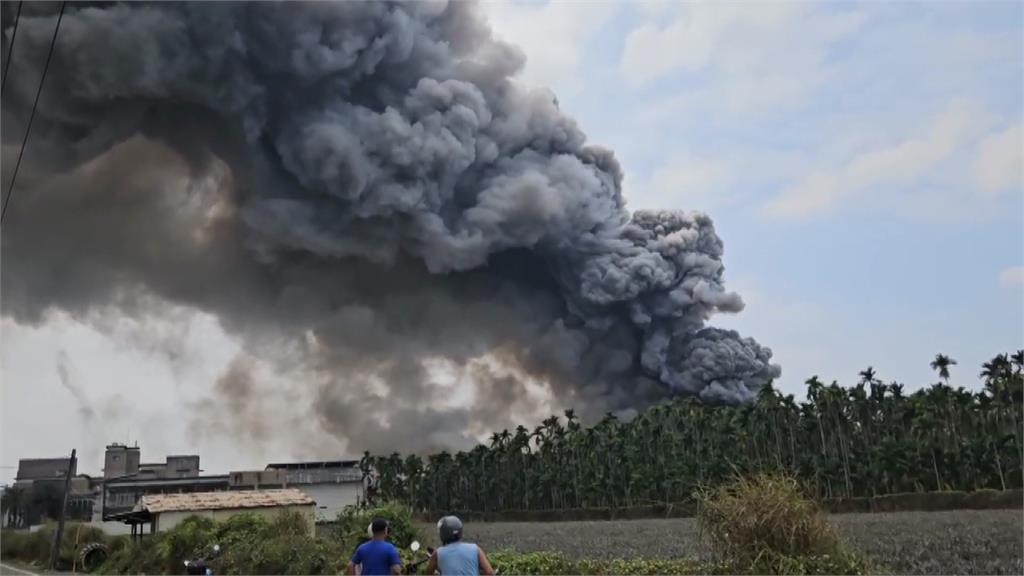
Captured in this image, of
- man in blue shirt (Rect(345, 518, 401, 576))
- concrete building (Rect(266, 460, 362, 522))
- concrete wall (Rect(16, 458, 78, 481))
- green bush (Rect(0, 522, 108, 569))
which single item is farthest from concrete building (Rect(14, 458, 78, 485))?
man in blue shirt (Rect(345, 518, 401, 576))

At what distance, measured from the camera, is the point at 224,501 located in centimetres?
3092

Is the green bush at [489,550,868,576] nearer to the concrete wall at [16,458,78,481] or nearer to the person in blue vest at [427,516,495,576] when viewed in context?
the person in blue vest at [427,516,495,576]

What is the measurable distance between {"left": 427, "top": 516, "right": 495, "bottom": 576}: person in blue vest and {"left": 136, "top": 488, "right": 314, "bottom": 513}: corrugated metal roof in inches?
950

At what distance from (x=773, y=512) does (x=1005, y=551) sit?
11551mm

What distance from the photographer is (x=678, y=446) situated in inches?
2874

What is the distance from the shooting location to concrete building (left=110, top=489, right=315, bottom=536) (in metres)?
28.7

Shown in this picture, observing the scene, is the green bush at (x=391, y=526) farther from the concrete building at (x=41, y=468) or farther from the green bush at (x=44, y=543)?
the concrete building at (x=41, y=468)

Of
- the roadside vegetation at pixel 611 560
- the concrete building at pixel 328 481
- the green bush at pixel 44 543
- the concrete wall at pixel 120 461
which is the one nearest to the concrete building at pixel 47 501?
the concrete wall at pixel 120 461

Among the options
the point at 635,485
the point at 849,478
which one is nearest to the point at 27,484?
the point at 635,485

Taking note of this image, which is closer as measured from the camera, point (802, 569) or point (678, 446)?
point (802, 569)

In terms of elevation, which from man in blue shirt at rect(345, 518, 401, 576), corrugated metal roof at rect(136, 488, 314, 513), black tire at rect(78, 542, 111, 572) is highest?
corrugated metal roof at rect(136, 488, 314, 513)

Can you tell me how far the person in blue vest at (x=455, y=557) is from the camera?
640 centimetres

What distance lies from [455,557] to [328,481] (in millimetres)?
77869

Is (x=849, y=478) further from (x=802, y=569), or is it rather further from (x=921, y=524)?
(x=802, y=569)
